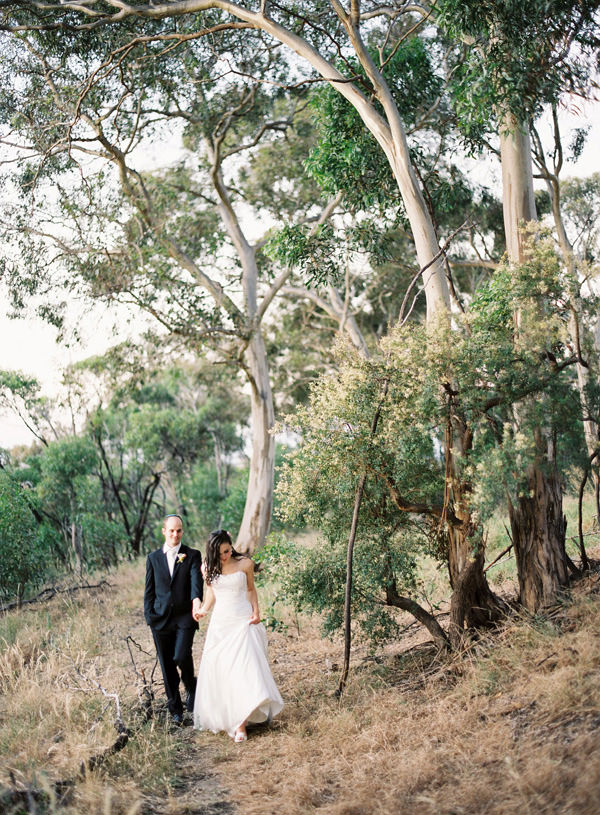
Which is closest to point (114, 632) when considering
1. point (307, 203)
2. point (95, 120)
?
point (95, 120)

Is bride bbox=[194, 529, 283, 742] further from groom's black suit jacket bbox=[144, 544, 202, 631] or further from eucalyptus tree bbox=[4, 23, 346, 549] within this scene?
eucalyptus tree bbox=[4, 23, 346, 549]

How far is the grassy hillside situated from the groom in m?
0.31

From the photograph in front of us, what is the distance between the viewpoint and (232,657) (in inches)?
247

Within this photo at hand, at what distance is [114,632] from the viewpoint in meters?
11.1

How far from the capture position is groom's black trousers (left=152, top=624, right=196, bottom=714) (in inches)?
268

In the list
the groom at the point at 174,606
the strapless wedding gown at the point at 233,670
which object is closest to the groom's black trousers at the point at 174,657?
the groom at the point at 174,606

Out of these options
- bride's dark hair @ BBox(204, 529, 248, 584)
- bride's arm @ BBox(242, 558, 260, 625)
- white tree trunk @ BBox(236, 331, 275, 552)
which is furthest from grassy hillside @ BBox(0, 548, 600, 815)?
white tree trunk @ BBox(236, 331, 275, 552)

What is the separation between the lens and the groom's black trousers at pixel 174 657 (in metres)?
6.80

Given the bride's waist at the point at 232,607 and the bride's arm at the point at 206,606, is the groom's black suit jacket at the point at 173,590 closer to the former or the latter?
the bride's arm at the point at 206,606

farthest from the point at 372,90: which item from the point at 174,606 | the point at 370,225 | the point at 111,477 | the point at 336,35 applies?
the point at 111,477

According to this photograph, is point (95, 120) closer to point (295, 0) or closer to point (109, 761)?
point (295, 0)

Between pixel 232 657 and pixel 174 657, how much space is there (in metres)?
0.85

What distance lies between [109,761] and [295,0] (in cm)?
1099

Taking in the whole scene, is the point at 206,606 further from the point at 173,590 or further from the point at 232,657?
the point at 232,657
